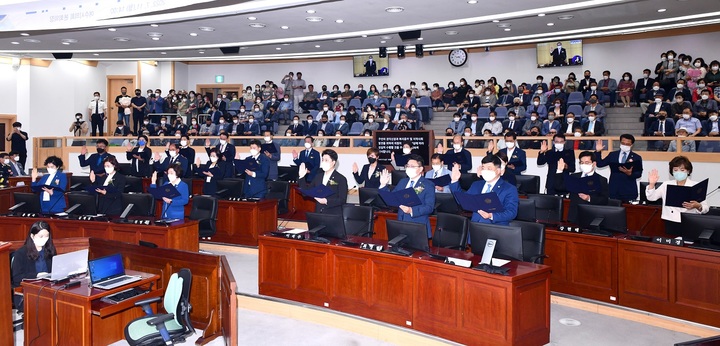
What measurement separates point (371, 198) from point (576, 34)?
853 centimetres

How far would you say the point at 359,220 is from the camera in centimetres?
734

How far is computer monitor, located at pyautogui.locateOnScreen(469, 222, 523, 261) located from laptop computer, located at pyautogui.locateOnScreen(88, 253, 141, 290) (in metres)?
3.37

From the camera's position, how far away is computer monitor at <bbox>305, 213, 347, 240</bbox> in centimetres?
671

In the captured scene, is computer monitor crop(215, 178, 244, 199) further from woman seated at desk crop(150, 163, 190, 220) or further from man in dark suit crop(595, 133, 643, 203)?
man in dark suit crop(595, 133, 643, 203)

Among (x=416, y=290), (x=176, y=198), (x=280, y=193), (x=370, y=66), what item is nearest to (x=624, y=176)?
(x=416, y=290)

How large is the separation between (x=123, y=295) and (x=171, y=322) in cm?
68

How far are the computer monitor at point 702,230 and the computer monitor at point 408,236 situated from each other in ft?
8.68

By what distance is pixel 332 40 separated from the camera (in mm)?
15539

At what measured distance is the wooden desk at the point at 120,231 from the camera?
26.6ft

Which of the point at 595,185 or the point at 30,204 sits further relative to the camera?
the point at 30,204

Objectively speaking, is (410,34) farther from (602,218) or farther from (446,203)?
(602,218)

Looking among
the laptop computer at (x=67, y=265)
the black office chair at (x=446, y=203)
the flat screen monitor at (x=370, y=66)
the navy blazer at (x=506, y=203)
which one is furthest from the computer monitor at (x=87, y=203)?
the flat screen monitor at (x=370, y=66)

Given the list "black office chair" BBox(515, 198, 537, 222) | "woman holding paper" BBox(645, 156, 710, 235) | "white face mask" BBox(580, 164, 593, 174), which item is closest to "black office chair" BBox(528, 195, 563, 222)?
"white face mask" BBox(580, 164, 593, 174)

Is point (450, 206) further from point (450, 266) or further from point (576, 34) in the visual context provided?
point (576, 34)
